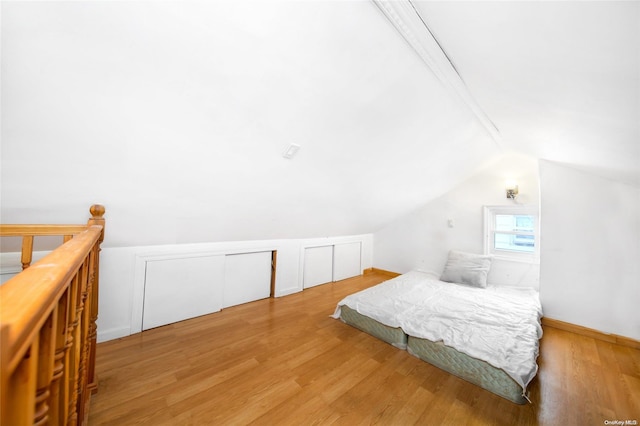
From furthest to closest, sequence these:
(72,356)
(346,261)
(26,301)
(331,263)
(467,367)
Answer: (346,261)
(331,263)
(467,367)
(72,356)
(26,301)

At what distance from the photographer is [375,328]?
2551 millimetres

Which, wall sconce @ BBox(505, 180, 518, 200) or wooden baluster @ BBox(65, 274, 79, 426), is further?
wall sconce @ BBox(505, 180, 518, 200)

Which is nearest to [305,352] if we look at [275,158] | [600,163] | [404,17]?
[275,158]

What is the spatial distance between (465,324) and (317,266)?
93.8 inches

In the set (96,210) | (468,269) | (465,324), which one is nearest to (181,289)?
(96,210)

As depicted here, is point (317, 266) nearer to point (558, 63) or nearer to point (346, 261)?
point (346, 261)

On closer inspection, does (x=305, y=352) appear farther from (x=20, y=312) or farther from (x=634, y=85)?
(x=634, y=85)

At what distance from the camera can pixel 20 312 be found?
0.33 meters

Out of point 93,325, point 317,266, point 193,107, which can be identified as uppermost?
point 193,107

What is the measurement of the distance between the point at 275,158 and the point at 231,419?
186cm

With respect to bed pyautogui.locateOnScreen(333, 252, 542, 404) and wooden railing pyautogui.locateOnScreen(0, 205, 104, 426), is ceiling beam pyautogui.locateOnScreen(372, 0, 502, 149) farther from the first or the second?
bed pyautogui.locateOnScreen(333, 252, 542, 404)

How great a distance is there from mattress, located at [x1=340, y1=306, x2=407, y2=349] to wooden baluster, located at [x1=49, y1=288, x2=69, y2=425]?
7.65ft

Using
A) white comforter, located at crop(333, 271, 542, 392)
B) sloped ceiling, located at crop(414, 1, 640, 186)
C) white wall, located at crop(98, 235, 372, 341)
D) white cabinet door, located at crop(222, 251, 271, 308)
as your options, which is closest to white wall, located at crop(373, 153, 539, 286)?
white comforter, located at crop(333, 271, 542, 392)

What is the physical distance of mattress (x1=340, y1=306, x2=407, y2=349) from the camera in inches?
93.4
